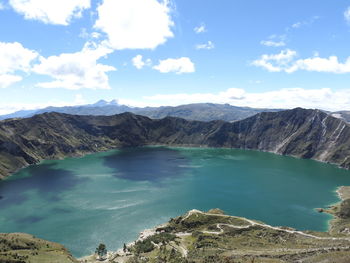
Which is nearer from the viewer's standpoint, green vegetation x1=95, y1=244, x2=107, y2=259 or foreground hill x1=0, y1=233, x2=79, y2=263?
foreground hill x1=0, y1=233, x2=79, y2=263

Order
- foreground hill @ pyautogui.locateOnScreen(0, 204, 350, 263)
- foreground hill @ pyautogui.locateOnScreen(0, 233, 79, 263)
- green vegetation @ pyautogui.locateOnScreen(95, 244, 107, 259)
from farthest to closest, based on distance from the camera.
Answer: green vegetation @ pyautogui.locateOnScreen(95, 244, 107, 259), foreground hill @ pyautogui.locateOnScreen(0, 204, 350, 263), foreground hill @ pyautogui.locateOnScreen(0, 233, 79, 263)

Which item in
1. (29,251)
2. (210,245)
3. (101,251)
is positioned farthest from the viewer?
(101,251)

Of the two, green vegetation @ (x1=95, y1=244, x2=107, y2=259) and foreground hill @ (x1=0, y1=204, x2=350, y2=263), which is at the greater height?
foreground hill @ (x1=0, y1=204, x2=350, y2=263)

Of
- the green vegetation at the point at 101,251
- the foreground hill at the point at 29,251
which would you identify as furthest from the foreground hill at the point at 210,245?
the green vegetation at the point at 101,251

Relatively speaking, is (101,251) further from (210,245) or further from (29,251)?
(210,245)

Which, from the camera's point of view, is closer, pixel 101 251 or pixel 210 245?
pixel 210 245

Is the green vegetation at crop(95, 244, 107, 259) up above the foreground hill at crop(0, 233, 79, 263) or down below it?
below

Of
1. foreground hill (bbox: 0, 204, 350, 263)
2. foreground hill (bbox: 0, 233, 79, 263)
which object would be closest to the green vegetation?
foreground hill (bbox: 0, 204, 350, 263)

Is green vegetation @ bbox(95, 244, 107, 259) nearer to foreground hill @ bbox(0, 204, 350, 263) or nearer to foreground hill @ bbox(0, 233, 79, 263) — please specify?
foreground hill @ bbox(0, 204, 350, 263)

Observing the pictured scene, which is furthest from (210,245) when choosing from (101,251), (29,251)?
(29,251)

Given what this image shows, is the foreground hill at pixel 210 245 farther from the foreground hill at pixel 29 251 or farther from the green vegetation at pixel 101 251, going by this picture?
the green vegetation at pixel 101 251

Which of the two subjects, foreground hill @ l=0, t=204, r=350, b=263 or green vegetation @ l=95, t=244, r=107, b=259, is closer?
foreground hill @ l=0, t=204, r=350, b=263

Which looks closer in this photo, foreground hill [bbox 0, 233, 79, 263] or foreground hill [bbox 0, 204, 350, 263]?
foreground hill [bbox 0, 233, 79, 263]

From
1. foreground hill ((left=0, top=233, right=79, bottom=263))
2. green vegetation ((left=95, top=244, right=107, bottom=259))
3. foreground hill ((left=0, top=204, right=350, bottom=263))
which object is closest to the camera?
foreground hill ((left=0, top=233, right=79, bottom=263))
